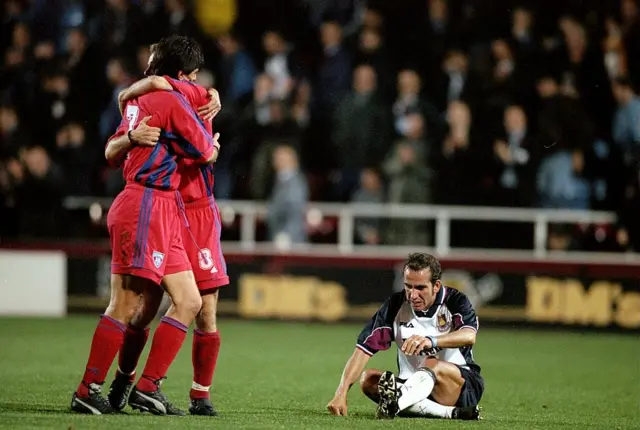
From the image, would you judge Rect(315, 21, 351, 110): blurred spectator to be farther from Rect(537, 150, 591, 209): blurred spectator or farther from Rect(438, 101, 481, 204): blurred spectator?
Rect(537, 150, 591, 209): blurred spectator

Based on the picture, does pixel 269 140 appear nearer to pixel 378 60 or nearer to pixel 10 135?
pixel 378 60

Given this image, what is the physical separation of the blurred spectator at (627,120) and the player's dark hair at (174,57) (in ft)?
29.3

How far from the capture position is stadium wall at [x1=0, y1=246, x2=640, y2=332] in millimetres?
15688

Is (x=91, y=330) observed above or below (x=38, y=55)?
below

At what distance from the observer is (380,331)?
25.2 ft

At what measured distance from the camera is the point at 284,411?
802 cm

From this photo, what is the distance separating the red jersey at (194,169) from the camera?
7227 millimetres

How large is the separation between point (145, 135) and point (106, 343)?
1185 millimetres

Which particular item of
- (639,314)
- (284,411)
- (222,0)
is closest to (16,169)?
(222,0)

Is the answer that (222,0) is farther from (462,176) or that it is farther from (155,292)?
(155,292)

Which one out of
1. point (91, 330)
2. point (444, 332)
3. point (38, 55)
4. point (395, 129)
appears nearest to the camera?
point (444, 332)

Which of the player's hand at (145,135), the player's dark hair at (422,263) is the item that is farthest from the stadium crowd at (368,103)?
the player's hand at (145,135)

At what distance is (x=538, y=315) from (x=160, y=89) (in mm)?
9726

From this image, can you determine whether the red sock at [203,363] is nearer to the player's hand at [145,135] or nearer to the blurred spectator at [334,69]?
the player's hand at [145,135]
